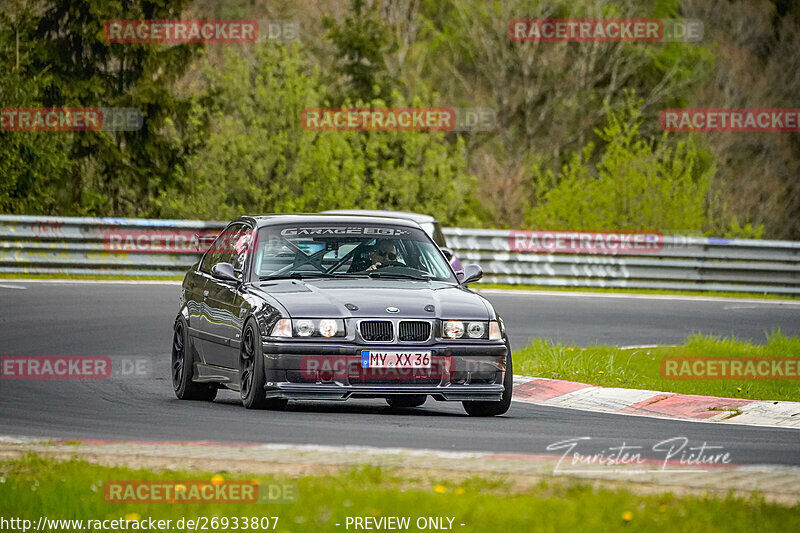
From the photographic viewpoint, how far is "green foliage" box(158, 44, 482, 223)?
109ft

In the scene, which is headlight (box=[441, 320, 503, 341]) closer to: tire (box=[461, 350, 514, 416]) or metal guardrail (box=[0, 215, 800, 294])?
tire (box=[461, 350, 514, 416])

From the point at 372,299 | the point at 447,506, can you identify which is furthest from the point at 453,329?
the point at 447,506

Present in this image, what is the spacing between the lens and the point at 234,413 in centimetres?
1146

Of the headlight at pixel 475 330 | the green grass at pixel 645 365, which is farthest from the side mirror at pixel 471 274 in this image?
the green grass at pixel 645 365

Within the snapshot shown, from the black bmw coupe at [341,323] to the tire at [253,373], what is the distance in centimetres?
1

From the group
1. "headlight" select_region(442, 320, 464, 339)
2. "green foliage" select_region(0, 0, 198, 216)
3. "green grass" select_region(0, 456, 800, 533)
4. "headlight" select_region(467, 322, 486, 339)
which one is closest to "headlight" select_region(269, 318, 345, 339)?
"headlight" select_region(442, 320, 464, 339)

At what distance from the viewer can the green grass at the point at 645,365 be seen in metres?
14.2

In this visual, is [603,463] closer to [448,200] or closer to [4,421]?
[4,421]

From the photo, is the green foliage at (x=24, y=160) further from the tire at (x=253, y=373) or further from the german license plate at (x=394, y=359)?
the german license plate at (x=394, y=359)

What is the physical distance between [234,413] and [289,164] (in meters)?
22.9

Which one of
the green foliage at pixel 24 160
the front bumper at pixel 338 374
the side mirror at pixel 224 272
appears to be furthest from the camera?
the green foliage at pixel 24 160

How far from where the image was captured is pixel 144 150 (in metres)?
40.0

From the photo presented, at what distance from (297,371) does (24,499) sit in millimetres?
3794

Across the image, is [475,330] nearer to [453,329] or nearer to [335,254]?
[453,329]
